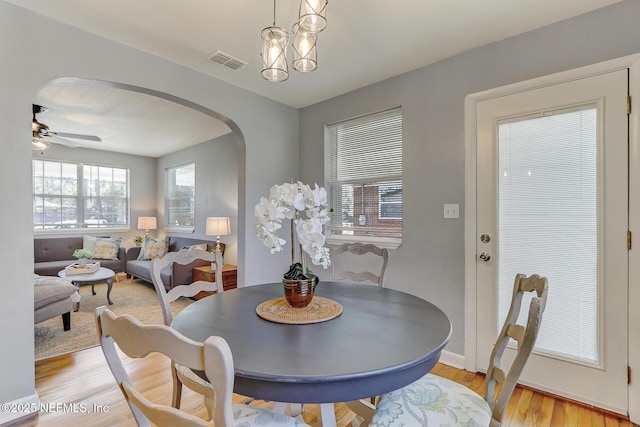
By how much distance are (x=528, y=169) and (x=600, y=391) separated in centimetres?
140

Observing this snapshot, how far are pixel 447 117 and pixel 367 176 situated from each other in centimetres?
90

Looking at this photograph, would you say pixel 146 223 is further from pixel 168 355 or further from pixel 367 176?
pixel 168 355

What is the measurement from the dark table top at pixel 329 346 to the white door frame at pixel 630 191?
1.09 metres

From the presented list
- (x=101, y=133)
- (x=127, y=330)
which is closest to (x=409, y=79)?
(x=127, y=330)

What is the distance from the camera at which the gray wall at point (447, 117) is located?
185 centimetres

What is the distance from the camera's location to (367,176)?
2.97m

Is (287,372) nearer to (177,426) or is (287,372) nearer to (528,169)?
(177,426)

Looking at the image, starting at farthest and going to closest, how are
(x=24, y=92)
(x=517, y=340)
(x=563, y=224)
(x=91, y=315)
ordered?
(x=91, y=315), (x=563, y=224), (x=24, y=92), (x=517, y=340)

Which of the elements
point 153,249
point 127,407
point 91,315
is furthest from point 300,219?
point 153,249

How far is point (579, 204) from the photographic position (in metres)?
1.86

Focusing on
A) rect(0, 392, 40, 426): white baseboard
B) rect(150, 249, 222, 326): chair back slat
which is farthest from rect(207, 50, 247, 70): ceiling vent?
rect(0, 392, 40, 426): white baseboard

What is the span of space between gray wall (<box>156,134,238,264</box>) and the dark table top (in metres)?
3.33

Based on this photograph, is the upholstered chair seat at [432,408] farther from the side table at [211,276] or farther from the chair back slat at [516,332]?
the side table at [211,276]

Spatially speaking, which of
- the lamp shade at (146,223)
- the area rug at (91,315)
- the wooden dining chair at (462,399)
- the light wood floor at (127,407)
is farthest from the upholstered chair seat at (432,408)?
the lamp shade at (146,223)
